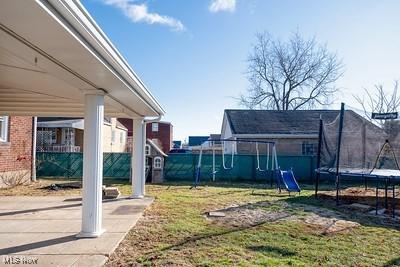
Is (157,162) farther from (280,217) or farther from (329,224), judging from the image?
(329,224)

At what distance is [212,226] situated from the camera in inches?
270

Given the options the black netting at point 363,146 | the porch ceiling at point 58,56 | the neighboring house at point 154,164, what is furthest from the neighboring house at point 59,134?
the black netting at point 363,146

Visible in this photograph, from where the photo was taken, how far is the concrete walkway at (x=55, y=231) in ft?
15.7

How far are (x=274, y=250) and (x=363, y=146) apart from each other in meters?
7.15

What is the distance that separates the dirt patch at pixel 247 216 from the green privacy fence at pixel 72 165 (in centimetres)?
941

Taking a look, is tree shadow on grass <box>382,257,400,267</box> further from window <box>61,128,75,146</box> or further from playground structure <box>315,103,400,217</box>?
window <box>61,128,75,146</box>

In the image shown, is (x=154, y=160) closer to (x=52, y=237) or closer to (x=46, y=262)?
(x=52, y=237)

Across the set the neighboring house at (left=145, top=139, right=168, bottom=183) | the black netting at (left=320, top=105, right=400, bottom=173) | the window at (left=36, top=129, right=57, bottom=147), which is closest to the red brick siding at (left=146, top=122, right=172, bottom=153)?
the window at (left=36, top=129, right=57, bottom=147)

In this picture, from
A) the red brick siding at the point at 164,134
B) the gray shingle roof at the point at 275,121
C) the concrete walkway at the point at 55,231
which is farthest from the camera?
the red brick siding at the point at 164,134

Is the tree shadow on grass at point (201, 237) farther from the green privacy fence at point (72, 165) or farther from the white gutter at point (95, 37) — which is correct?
the green privacy fence at point (72, 165)

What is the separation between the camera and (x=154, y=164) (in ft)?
53.2

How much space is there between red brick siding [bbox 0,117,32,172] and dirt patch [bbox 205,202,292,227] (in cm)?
805

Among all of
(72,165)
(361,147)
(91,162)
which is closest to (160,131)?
(72,165)

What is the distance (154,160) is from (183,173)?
72.0 inches
